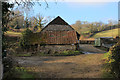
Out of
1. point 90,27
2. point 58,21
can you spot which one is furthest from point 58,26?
point 90,27

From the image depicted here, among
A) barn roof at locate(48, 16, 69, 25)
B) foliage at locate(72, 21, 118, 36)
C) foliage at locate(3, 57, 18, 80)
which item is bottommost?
foliage at locate(3, 57, 18, 80)

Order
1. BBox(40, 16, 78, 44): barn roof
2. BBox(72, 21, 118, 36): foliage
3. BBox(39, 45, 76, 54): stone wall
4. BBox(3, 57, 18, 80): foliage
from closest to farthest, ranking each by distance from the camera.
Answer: BBox(3, 57, 18, 80): foliage → BBox(39, 45, 76, 54): stone wall → BBox(40, 16, 78, 44): barn roof → BBox(72, 21, 118, 36): foliage

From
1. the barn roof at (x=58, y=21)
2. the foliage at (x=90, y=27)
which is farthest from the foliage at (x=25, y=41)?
the foliage at (x=90, y=27)

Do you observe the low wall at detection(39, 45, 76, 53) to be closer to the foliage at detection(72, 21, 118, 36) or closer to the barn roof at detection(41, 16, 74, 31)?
the barn roof at detection(41, 16, 74, 31)

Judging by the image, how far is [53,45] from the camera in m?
18.9

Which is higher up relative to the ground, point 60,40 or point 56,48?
point 60,40

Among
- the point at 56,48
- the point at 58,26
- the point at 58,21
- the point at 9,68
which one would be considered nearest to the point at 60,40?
the point at 56,48

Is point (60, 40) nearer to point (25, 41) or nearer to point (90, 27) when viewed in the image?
point (25, 41)

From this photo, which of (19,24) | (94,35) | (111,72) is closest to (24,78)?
(111,72)

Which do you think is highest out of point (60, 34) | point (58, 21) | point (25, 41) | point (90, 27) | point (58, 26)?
point (90, 27)

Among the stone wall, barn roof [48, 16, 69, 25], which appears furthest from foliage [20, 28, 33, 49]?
barn roof [48, 16, 69, 25]

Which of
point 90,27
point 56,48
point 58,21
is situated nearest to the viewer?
point 56,48

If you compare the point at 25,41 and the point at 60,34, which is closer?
the point at 25,41

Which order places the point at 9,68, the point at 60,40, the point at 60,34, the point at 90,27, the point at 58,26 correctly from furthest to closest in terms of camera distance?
1. the point at 90,27
2. the point at 58,26
3. the point at 60,34
4. the point at 60,40
5. the point at 9,68
